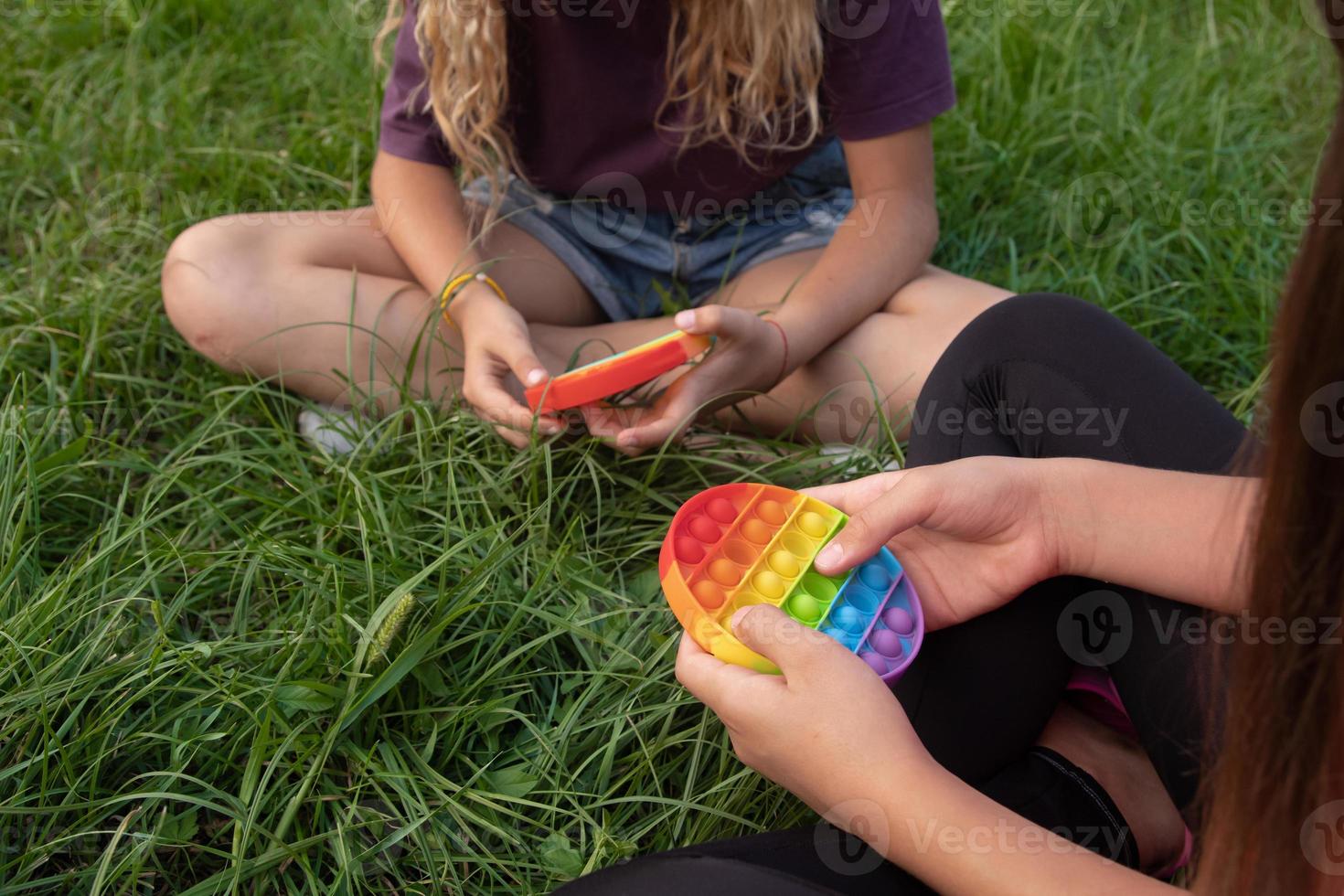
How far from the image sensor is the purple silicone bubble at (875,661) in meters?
0.80

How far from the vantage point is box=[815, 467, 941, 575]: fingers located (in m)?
0.80

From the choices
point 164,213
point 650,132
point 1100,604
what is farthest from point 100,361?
point 1100,604

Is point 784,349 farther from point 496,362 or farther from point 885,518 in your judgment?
point 885,518

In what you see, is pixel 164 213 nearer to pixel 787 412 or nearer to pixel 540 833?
pixel 787 412

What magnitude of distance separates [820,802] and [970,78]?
1.45 metres

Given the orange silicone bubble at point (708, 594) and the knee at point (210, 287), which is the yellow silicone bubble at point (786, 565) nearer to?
the orange silicone bubble at point (708, 594)

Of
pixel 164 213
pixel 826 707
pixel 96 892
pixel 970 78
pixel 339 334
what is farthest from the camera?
pixel 970 78

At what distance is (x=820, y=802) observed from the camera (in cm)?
74
